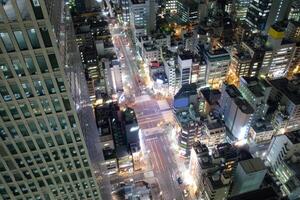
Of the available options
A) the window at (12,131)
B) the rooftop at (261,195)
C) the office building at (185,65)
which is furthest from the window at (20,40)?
the office building at (185,65)

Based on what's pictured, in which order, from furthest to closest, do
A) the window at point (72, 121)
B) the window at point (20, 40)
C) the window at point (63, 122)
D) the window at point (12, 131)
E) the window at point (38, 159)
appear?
1. the window at point (38, 159)
2. the window at point (72, 121)
3. the window at point (63, 122)
4. the window at point (12, 131)
5. the window at point (20, 40)

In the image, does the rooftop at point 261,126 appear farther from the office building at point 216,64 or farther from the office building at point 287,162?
the office building at point 216,64

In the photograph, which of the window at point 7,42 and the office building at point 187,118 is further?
the office building at point 187,118

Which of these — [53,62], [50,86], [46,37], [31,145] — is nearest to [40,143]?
[31,145]

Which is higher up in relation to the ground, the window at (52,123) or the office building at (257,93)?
the window at (52,123)

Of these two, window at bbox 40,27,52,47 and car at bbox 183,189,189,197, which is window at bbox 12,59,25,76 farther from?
car at bbox 183,189,189,197

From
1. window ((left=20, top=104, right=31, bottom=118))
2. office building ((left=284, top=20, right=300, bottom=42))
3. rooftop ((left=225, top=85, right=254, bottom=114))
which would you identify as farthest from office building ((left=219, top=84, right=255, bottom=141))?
window ((left=20, top=104, right=31, bottom=118))

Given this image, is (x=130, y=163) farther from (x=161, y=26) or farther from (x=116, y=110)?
(x=161, y=26)
